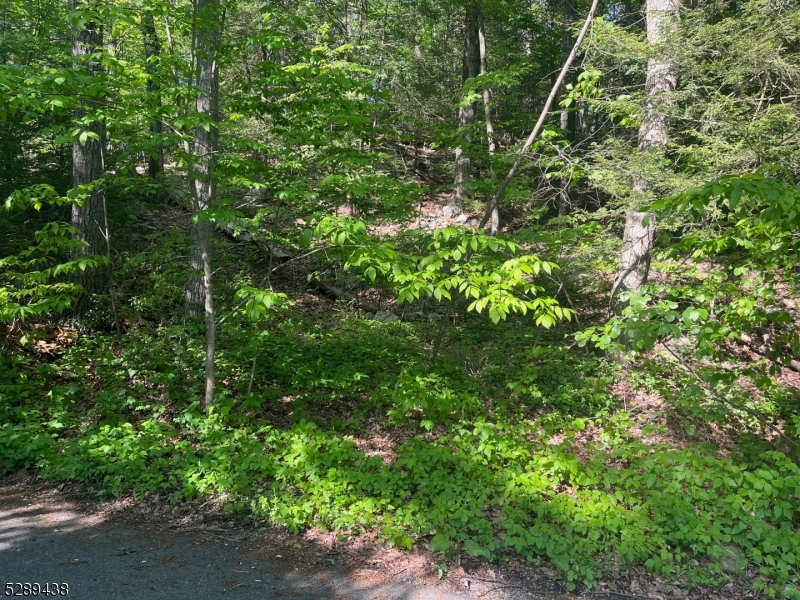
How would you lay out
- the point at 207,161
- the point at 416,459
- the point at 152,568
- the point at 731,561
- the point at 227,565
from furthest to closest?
the point at 207,161, the point at 416,459, the point at 731,561, the point at 227,565, the point at 152,568

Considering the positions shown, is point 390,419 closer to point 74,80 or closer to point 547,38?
point 74,80

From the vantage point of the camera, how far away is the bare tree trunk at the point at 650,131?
253 inches

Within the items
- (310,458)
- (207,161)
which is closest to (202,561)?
(310,458)

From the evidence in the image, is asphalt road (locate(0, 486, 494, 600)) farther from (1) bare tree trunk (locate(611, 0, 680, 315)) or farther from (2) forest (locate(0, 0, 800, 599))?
(1) bare tree trunk (locate(611, 0, 680, 315))

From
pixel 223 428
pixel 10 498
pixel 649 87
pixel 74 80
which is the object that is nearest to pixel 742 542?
pixel 223 428

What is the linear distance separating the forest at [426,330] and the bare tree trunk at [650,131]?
0.04 metres

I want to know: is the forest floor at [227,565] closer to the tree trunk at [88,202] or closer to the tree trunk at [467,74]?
the tree trunk at [88,202]

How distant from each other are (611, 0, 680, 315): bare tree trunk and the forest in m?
0.04

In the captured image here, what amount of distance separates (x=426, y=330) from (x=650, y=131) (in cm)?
479

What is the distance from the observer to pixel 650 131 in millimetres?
6902

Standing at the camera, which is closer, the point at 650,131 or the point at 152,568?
the point at 152,568

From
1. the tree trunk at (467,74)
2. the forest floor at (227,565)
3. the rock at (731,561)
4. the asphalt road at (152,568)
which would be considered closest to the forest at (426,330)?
the rock at (731,561)

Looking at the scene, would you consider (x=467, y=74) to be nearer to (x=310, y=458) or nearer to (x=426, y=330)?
(x=426, y=330)

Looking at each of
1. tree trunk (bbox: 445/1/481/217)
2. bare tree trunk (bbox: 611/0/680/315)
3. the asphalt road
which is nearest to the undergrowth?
the asphalt road
